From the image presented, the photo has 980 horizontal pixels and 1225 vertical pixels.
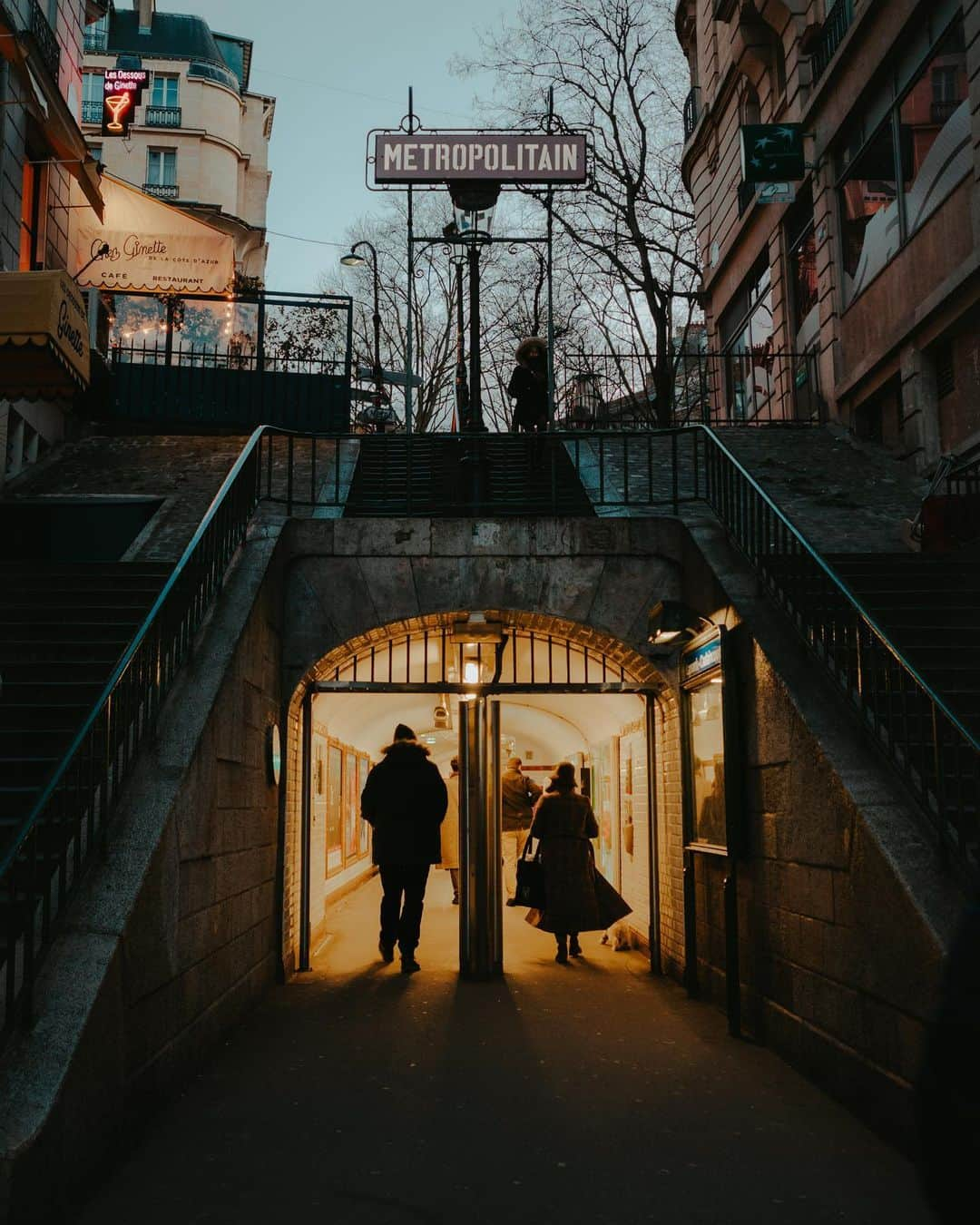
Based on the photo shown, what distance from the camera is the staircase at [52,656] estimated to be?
5934 mm

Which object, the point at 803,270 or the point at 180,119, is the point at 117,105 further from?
the point at 180,119

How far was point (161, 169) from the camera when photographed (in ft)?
153

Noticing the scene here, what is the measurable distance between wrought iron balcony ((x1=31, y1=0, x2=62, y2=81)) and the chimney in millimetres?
37187

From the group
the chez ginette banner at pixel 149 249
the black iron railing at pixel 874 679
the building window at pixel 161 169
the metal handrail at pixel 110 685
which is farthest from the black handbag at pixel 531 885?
the building window at pixel 161 169

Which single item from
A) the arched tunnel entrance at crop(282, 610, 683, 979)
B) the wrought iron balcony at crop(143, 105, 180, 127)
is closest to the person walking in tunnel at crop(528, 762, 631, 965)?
the arched tunnel entrance at crop(282, 610, 683, 979)

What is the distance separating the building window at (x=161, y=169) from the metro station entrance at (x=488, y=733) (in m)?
37.6

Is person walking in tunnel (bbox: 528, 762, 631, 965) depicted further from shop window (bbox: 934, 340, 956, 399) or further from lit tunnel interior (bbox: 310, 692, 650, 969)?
shop window (bbox: 934, 340, 956, 399)

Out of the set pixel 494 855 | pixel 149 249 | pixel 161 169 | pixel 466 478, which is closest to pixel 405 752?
pixel 494 855

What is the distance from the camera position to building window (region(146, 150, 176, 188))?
46.6 m

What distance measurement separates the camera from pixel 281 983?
9.12 metres

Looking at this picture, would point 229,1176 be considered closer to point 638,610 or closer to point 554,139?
point 638,610

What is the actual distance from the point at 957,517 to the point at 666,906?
4.22m

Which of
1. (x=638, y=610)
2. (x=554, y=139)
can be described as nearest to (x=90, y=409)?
(x=554, y=139)

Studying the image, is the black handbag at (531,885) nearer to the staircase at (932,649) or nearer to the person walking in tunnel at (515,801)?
the staircase at (932,649)
